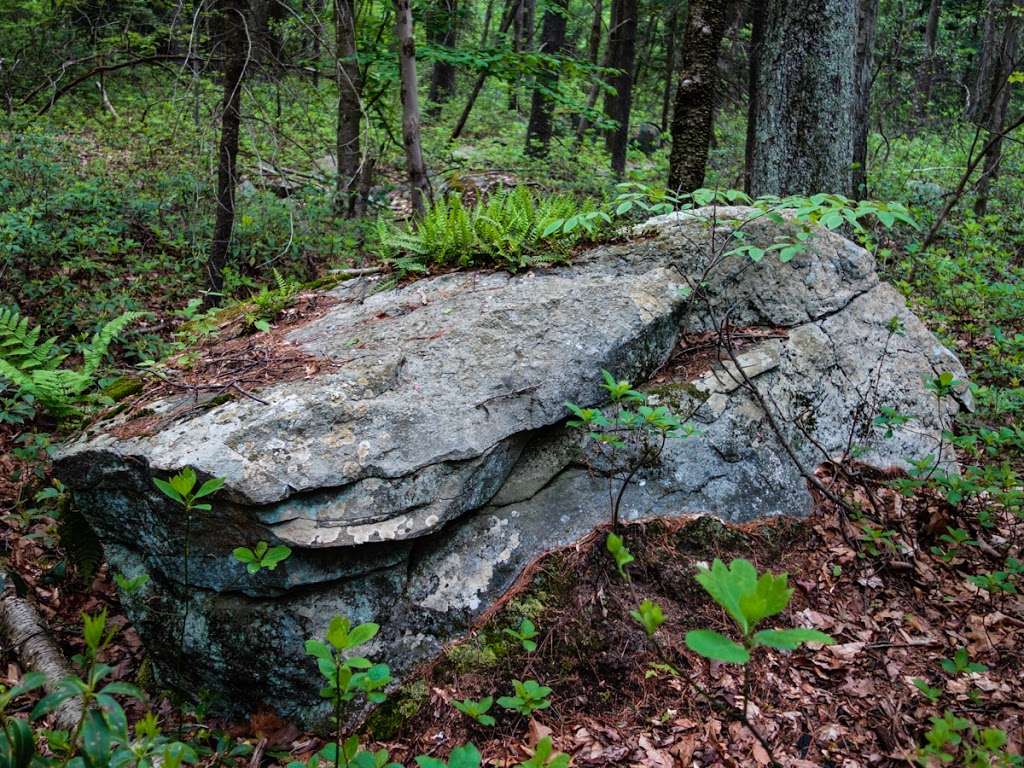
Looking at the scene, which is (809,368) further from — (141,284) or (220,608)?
(141,284)

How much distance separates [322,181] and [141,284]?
3549mm

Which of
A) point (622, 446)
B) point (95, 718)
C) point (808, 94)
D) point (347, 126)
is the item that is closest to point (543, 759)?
point (95, 718)

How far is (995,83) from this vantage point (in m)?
8.18

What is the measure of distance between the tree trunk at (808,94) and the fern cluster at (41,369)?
18.5ft

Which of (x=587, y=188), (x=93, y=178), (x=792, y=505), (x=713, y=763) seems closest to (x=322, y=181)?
(x=93, y=178)

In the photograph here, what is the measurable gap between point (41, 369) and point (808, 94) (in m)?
6.29

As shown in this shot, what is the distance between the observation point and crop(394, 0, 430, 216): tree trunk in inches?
239

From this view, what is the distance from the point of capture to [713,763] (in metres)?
2.73

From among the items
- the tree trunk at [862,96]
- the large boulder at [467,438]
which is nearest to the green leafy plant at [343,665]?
the large boulder at [467,438]

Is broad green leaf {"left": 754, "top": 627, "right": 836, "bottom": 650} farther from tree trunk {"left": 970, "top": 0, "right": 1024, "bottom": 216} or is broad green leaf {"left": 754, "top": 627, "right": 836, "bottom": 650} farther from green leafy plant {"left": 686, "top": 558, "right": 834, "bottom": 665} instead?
tree trunk {"left": 970, "top": 0, "right": 1024, "bottom": 216}

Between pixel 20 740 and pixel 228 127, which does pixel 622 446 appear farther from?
pixel 228 127

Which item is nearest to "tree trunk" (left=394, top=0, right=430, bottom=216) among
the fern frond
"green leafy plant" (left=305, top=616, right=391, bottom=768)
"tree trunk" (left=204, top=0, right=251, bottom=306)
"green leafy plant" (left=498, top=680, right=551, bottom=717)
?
"tree trunk" (left=204, top=0, right=251, bottom=306)

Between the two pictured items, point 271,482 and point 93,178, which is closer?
point 271,482

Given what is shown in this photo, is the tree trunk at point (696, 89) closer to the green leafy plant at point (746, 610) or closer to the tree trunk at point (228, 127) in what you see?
the tree trunk at point (228, 127)
